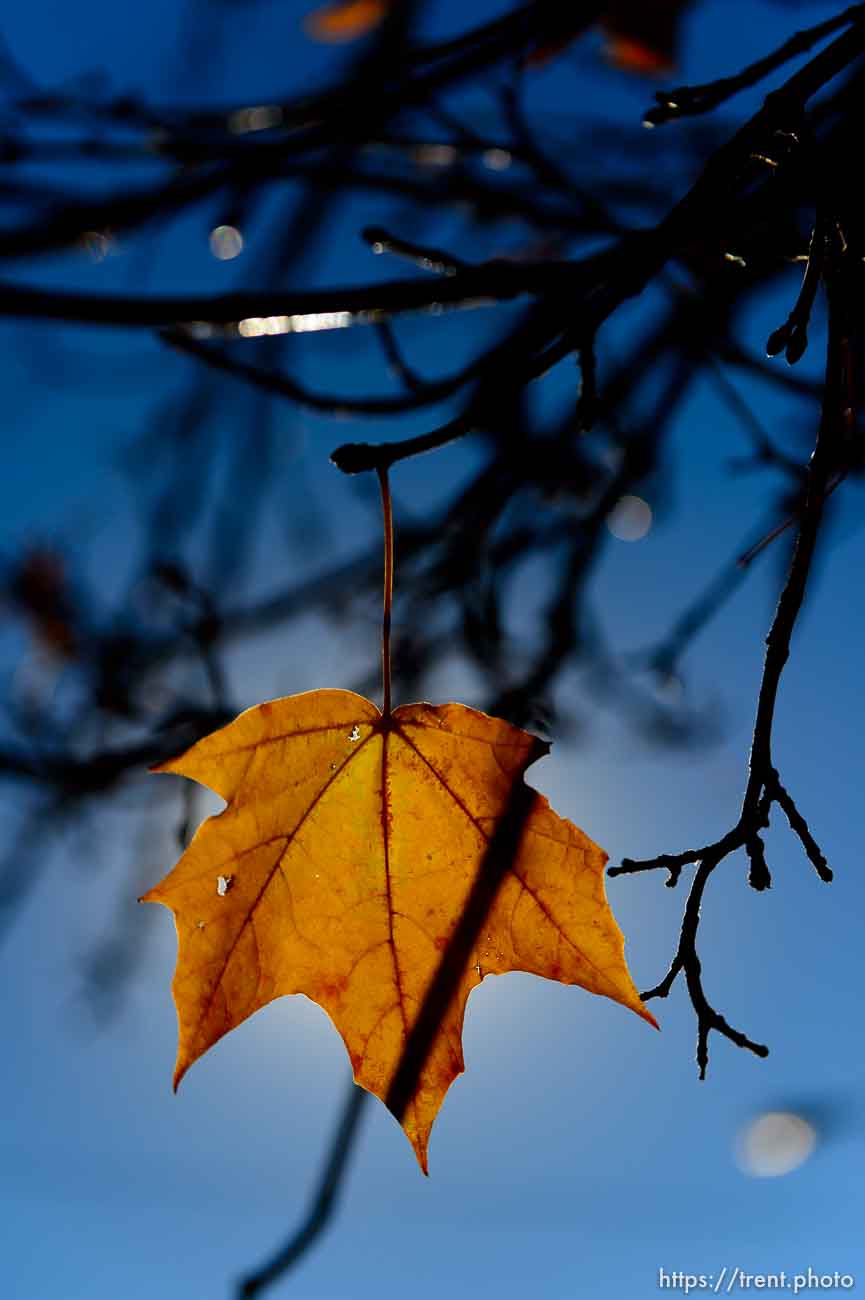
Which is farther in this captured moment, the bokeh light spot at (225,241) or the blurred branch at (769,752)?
the bokeh light spot at (225,241)

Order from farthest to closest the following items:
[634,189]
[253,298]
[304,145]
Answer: [634,189] → [304,145] → [253,298]

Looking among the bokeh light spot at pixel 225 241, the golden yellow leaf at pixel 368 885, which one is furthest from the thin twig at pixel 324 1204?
the bokeh light spot at pixel 225 241

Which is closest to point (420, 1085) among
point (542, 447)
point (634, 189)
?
point (542, 447)

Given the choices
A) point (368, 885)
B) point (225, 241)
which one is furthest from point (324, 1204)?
point (225, 241)

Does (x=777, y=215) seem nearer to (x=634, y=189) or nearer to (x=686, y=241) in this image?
(x=686, y=241)

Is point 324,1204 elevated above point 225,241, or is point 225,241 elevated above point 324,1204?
point 225,241

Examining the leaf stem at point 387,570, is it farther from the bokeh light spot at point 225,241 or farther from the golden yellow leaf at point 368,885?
the bokeh light spot at point 225,241

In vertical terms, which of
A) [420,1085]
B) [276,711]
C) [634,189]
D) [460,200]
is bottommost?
[420,1085]

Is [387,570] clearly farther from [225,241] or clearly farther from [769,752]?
[225,241]

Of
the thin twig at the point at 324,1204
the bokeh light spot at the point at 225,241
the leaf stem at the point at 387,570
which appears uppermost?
the bokeh light spot at the point at 225,241
